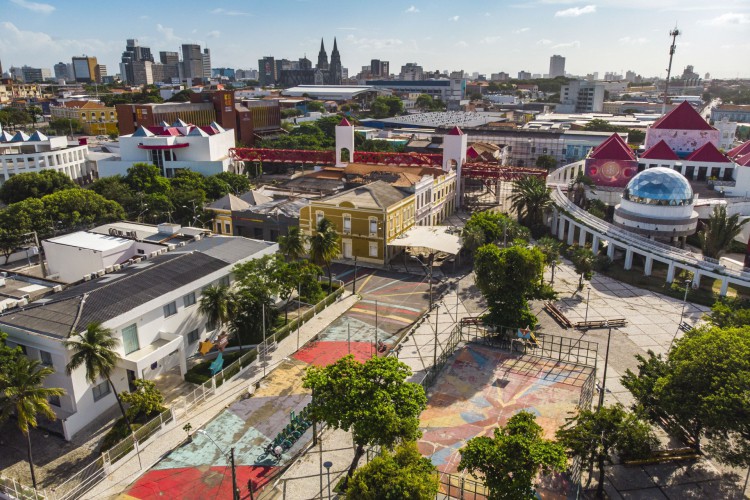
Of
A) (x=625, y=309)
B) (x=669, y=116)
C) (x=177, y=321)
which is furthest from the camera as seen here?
(x=669, y=116)

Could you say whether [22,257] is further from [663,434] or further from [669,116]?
[669,116]

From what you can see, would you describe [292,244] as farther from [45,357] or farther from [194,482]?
[194,482]

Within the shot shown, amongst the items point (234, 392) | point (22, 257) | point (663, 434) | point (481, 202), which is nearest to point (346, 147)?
point (481, 202)

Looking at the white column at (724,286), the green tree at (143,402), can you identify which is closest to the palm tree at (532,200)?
the white column at (724,286)

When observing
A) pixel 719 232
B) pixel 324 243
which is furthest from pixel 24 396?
pixel 719 232

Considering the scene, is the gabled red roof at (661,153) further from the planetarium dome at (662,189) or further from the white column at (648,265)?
the white column at (648,265)
